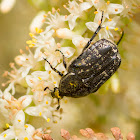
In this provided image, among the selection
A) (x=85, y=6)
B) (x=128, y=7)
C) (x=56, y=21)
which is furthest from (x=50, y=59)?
(x=128, y=7)

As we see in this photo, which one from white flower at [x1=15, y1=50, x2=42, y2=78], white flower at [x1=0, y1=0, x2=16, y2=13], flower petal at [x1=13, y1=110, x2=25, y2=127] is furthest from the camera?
white flower at [x1=0, y1=0, x2=16, y2=13]

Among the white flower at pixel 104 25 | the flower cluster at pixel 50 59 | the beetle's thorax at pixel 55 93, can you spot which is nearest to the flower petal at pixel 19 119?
the flower cluster at pixel 50 59

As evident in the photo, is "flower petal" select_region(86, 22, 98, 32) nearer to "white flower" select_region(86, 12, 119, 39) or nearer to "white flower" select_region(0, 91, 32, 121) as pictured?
"white flower" select_region(86, 12, 119, 39)

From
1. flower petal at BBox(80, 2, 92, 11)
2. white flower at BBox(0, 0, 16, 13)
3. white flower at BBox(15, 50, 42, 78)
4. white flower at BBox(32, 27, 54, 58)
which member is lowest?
white flower at BBox(15, 50, 42, 78)

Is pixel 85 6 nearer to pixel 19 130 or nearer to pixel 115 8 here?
pixel 115 8

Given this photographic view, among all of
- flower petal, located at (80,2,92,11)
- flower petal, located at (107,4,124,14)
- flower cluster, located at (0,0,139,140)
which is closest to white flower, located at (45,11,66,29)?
flower cluster, located at (0,0,139,140)

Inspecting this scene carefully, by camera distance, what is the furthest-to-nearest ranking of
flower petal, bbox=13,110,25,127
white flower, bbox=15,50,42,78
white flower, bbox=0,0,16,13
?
1. white flower, bbox=0,0,16,13
2. white flower, bbox=15,50,42,78
3. flower petal, bbox=13,110,25,127

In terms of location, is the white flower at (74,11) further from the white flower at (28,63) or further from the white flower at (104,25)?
the white flower at (28,63)

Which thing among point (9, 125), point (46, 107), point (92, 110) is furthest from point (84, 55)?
point (92, 110)

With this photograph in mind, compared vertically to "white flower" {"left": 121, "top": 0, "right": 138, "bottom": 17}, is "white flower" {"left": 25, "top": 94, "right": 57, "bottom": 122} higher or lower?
lower

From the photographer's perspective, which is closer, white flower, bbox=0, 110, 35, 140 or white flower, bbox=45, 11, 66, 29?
white flower, bbox=0, 110, 35, 140
